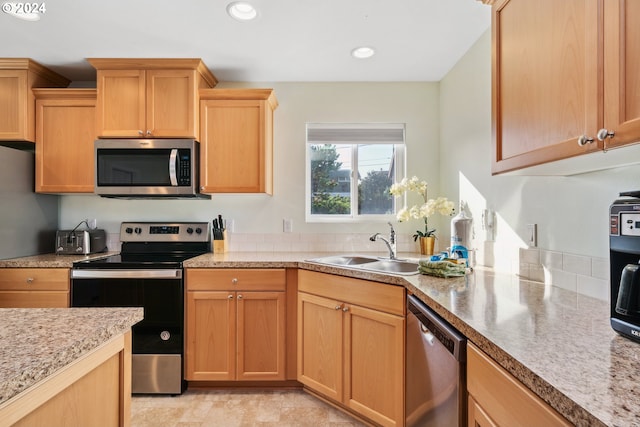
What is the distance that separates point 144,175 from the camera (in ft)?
7.90

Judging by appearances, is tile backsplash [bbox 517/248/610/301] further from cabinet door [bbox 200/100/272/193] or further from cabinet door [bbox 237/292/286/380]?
cabinet door [bbox 200/100/272/193]

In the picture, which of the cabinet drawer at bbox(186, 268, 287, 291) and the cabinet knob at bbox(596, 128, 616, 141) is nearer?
the cabinet knob at bbox(596, 128, 616, 141)

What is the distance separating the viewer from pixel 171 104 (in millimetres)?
2404

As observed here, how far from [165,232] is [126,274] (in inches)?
22.6

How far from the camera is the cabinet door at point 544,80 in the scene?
93cm

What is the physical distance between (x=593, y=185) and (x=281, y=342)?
6.17ft

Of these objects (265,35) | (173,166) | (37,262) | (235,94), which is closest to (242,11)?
(265,35)

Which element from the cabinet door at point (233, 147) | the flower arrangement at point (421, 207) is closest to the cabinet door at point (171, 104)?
the cabinet door at point (233, 147)

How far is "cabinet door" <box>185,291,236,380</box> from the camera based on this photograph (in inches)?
86.3

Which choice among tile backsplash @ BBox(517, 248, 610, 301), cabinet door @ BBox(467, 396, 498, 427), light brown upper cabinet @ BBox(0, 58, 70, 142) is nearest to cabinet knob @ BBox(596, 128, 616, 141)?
tile backsplash @ BBox(517, 248, 610, 301)

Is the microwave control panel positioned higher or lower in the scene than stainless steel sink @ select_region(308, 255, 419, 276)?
higher

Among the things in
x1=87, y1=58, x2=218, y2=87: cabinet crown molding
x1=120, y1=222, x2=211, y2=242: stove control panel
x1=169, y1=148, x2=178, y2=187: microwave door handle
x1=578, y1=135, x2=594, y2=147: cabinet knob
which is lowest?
x1=120, y1=222, x2=211, y2=242: stove control panel

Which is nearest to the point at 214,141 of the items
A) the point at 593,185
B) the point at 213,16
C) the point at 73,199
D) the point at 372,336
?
the point at 213,16

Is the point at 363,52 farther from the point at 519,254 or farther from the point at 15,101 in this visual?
the point at 15,101
